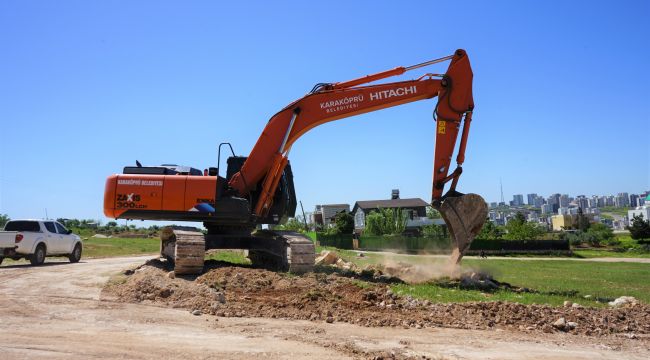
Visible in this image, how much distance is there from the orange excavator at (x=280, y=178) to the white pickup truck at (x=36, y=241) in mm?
8218

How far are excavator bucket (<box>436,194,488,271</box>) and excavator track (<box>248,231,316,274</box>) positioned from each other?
3518mm

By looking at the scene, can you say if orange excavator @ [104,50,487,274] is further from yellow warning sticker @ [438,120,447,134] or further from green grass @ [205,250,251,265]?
green grass @ [205,250,251,265]

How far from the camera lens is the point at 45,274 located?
16.3m

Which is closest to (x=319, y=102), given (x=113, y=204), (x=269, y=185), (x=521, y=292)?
(x=269, y=185)

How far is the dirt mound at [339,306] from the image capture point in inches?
340

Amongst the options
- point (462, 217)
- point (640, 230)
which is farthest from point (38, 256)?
point (640, 230)

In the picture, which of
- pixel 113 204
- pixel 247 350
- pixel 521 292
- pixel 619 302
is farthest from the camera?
pixel 113 204

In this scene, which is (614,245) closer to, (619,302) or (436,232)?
(436,232)

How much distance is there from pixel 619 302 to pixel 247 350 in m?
8.22

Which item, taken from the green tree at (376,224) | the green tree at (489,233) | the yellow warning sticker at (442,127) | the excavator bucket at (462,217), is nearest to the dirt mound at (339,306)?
the excavator bucket at (462,217)

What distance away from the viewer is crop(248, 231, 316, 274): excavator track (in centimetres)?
1305

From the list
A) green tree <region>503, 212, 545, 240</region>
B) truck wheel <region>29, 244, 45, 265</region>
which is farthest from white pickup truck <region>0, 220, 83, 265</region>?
green tree <region>503, 212, 545, 240</region>

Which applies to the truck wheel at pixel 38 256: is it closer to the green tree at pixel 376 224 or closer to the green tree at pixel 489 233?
the green tree at pixel 376 224

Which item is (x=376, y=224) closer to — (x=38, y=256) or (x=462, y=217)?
(x=38, y=256)
